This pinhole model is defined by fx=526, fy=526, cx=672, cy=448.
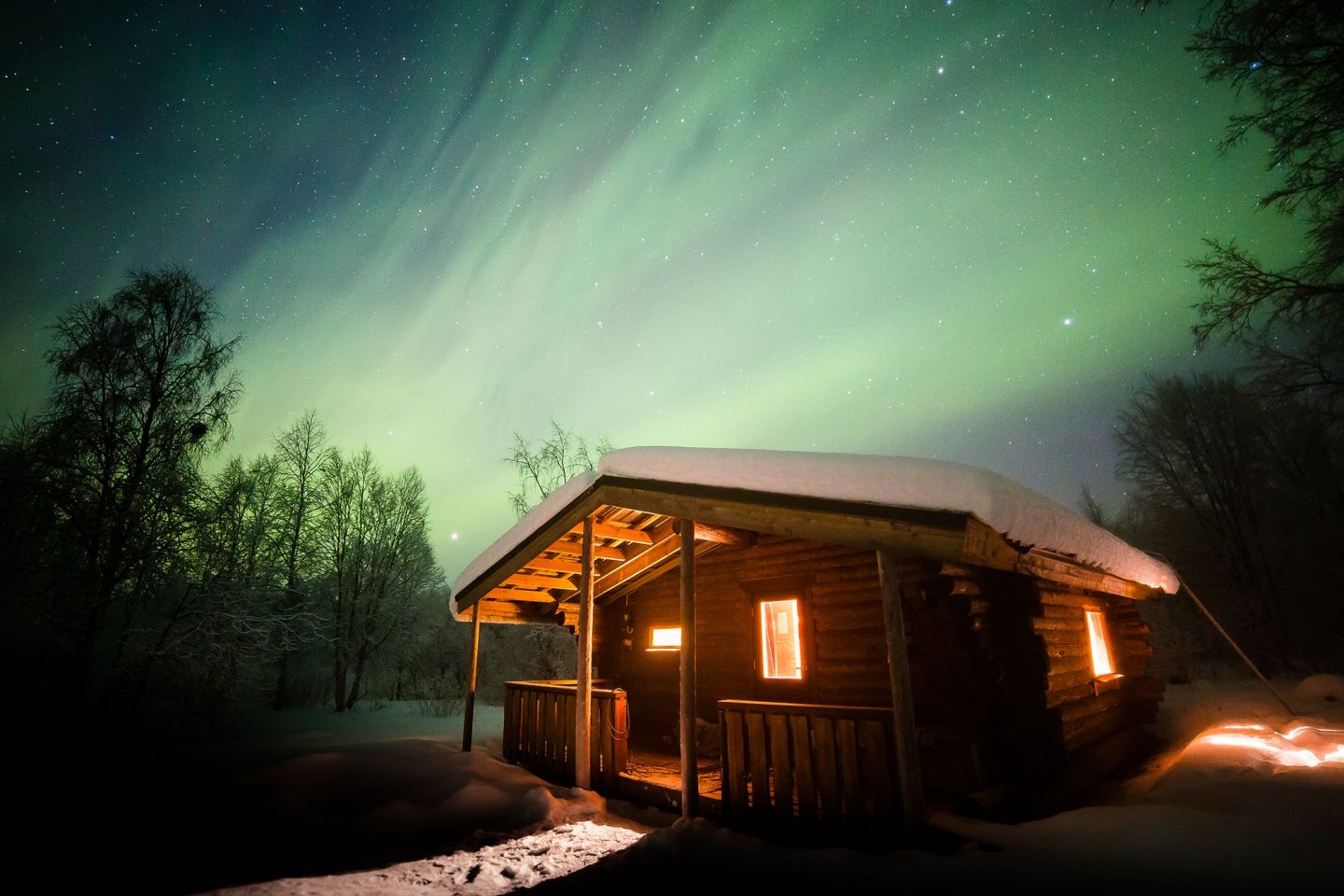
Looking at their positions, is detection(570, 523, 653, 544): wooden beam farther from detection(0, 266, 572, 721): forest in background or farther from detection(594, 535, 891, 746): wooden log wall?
detection(0, 266, 572, 721): forest in background

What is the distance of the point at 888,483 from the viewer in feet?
15.5

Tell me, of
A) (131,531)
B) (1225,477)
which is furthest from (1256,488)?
(131,531)

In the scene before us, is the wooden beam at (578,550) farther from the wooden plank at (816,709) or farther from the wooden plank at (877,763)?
the wooden plank at (877,763)

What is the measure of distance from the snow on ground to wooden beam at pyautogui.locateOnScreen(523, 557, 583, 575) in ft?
10.9

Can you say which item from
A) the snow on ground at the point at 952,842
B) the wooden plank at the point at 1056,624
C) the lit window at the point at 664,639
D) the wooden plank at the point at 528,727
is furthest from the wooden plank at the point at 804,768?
the lit window at the point at 664,639

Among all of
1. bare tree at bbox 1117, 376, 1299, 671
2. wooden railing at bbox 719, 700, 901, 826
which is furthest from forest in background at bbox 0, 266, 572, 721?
bare tree at bbox 1117, 376, 1299, 671

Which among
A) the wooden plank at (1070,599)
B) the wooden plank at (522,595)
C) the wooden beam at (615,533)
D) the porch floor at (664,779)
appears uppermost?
the wooden beam at (615,533)

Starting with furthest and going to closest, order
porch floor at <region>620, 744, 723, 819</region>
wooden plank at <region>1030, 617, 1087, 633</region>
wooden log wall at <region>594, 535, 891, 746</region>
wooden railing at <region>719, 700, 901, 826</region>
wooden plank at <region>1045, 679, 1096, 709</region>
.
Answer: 1. wooden log wall at <region>594, 535, 891, 746</region>
2. wooden plank at <region>1030, 617, 1087, 633</region>
3. wooden plank at <region>1045, 679, 1096, 709</region>
4. porch floor at <region>620, 744, 723, 819</region>
5. wooden railing at <region>719, 700, 901, 826</region>

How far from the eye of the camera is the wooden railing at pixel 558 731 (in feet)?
25.2

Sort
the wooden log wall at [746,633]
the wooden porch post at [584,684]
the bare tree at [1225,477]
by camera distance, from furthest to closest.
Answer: the bare tree at [1225,477] < the wooden log wall at [746,633] < the wooden porch post at [584,684]

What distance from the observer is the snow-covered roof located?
171 inches

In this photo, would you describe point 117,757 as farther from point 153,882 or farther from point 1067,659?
point 1067,659

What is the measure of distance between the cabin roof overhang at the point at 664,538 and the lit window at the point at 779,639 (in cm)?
165

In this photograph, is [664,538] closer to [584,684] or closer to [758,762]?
[584,684]
